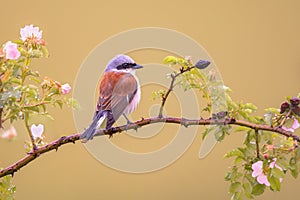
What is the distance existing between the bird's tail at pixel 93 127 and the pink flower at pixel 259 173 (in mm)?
306

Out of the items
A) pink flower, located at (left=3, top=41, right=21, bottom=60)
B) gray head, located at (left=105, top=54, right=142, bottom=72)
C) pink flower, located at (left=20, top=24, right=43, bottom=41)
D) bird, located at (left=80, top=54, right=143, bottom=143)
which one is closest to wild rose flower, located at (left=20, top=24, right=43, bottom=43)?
pink flower, located at (left=20, top=24, right=43, bottom=41)

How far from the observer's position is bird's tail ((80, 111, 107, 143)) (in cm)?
92

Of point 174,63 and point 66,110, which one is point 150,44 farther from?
point 66,110

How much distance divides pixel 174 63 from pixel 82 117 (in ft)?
1.26

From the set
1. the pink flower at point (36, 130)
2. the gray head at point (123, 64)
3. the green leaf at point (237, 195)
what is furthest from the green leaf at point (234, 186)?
the gray head at point (123, 64)

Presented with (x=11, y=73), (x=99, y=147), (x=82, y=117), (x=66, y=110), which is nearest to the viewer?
(x=11, y=73)

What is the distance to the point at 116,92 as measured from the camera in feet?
4.32

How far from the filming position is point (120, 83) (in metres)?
1.34

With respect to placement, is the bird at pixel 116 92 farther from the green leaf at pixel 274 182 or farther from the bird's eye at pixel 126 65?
the green leaf at pixel 274 182

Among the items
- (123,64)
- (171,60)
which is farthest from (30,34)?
(123,64)

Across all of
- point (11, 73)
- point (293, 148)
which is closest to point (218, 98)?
point (293, 148)

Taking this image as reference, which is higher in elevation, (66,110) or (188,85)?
(66,110)

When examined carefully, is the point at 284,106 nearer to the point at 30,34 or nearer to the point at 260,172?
the point at 260,172

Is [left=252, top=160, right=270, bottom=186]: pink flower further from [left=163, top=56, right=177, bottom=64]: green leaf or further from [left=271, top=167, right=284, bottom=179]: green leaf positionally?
[left=163, top=56, right=177, bottom=64]: green leaf
